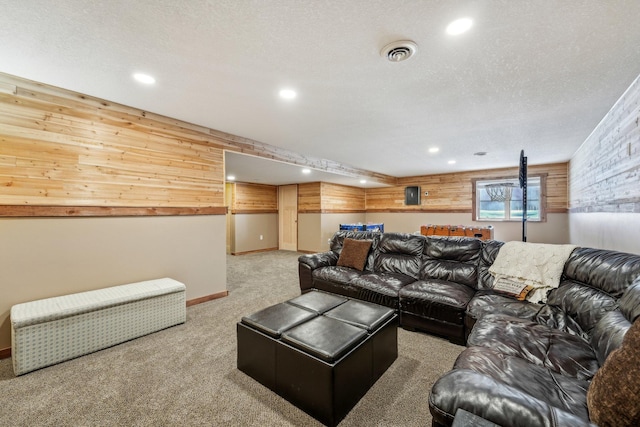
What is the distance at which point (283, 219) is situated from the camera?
8.59 meters

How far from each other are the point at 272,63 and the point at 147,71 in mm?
1062

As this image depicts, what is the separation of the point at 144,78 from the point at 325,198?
5942 millimetres

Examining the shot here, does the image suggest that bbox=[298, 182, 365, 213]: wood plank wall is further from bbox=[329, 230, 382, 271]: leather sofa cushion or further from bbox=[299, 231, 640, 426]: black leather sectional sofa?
bbox=[299, 231, 640, 426]: black leather sectional sofa

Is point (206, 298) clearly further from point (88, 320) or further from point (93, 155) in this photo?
point (93, 155)

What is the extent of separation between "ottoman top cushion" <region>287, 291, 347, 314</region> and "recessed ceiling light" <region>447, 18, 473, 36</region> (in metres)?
2.18

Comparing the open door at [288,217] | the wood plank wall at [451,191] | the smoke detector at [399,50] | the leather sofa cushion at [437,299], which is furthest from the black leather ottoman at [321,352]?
the wood plank wall at [451,191]

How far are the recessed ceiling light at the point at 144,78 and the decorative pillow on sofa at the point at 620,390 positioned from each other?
129 inches

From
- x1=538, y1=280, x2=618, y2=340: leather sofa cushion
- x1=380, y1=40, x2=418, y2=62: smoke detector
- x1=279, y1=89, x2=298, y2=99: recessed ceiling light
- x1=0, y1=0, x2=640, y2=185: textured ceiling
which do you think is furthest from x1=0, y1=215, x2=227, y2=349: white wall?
x1=538, y1=280, x2=618, y2=340: leather sofa cushion

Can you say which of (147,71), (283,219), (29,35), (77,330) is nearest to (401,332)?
(77,330)

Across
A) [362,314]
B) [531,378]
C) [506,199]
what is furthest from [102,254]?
[506,199]

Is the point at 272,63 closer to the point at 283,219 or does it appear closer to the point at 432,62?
the point at 432,62

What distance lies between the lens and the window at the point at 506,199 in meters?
6.47

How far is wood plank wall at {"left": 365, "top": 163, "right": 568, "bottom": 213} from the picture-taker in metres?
6.17

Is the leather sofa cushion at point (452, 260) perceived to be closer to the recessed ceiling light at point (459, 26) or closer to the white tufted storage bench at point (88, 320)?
the recessed ceiling light at point (459, 26)
